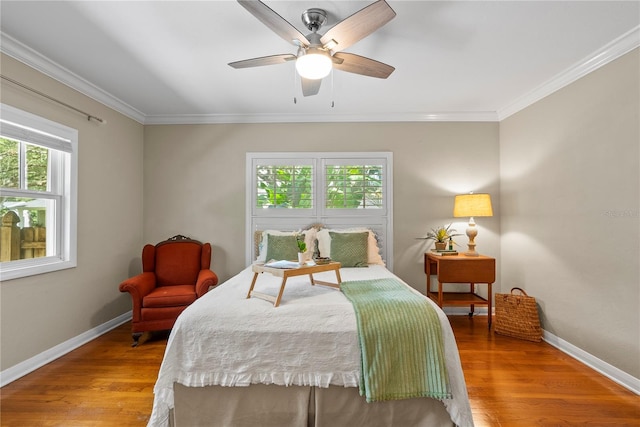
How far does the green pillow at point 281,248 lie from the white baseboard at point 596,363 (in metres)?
2.61

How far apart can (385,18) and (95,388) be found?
10.0ft

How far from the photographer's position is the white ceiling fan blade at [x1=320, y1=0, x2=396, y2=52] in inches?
61.4

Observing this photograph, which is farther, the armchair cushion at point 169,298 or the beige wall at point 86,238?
the armchair cushion at point 169,298

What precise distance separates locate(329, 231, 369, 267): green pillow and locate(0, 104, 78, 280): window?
2.50 metres

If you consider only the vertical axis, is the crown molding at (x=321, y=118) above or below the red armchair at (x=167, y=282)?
above

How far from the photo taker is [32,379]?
7.57 ft

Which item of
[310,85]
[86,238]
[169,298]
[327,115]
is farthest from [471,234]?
[86,238]

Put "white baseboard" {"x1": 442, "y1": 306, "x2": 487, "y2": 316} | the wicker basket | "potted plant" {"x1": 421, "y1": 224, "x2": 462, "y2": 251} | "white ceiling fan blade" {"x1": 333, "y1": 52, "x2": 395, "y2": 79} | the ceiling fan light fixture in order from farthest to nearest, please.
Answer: "white baseboard" {"x1": 442, "y1": 306, "x2": 487, "y2": 316} < "potted plant" {"x1": 421, "y1": 224, "x2": 462, "y2": 251} < the wicker basket < "white ceiling fan blade" {"x1": 333, "y1": 52, "x2": 395, "y2": 79} < the ceiling fan light fixture

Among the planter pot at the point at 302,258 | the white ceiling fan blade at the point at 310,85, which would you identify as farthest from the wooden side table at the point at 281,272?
the white ceiling fan blade at the point at 310,85

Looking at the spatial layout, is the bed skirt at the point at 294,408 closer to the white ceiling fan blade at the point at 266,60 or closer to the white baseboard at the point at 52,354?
the white baseboard at the point at 52,354

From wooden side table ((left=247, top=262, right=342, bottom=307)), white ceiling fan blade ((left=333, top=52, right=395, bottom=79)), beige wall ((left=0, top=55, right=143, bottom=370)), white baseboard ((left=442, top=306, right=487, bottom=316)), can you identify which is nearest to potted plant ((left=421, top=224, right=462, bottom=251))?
white baseboard ((left=442, top=306, right=487, bottom=316))

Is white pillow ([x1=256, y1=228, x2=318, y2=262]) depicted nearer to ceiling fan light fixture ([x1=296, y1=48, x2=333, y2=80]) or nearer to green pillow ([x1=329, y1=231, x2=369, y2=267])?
green pillow ([x1=329, y1=231, x2=369, y2=267])

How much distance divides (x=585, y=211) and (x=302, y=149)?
2.91 metres

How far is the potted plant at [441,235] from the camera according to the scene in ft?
11.9
